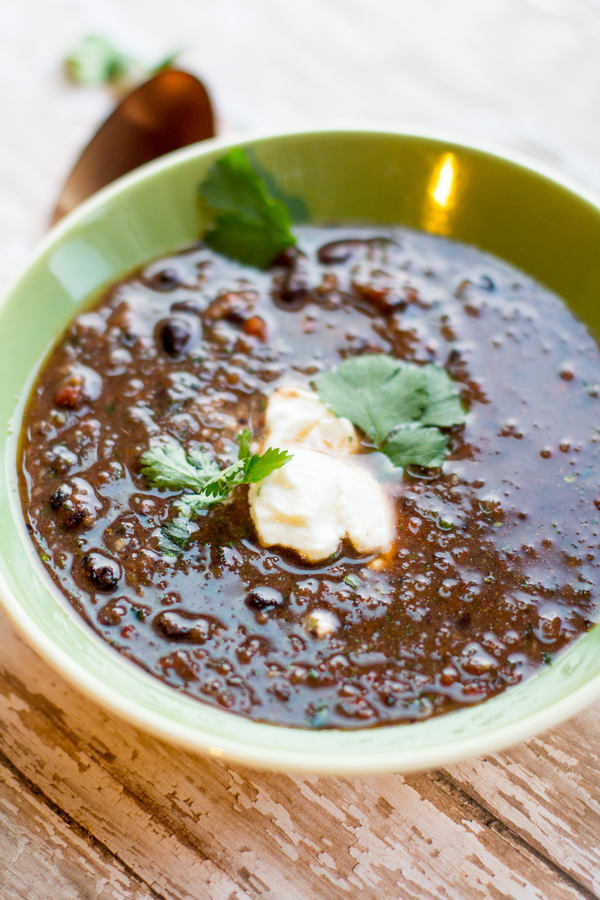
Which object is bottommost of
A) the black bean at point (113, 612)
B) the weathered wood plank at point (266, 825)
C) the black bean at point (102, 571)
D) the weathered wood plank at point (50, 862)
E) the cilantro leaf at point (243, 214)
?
the weathered wood plank at point (50, 862)

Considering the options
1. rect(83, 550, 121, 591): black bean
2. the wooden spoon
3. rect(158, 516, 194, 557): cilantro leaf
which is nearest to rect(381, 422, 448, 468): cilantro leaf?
rect(158, 516, 194, 557): cilantro leaf

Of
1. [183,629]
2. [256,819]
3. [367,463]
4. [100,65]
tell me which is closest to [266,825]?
[256,819]

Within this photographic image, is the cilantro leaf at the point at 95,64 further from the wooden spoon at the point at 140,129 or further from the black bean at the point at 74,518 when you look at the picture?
the black bean at the point at 74,518

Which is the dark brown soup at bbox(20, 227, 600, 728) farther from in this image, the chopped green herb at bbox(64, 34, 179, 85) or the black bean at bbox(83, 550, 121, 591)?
the chopped green herb at bbox(64, 34, 179, 85)

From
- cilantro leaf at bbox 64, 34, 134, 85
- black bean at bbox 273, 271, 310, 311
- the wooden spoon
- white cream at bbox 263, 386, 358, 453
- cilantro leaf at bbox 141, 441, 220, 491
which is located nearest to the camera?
cilantro leaf at bbox 141, 441, 220, 491

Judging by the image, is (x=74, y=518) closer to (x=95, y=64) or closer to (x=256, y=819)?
(x=256, y=819)

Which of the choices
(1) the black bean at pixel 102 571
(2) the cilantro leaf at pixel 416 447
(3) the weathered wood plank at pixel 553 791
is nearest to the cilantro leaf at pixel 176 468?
(1) the black bean at pixel 102 571
